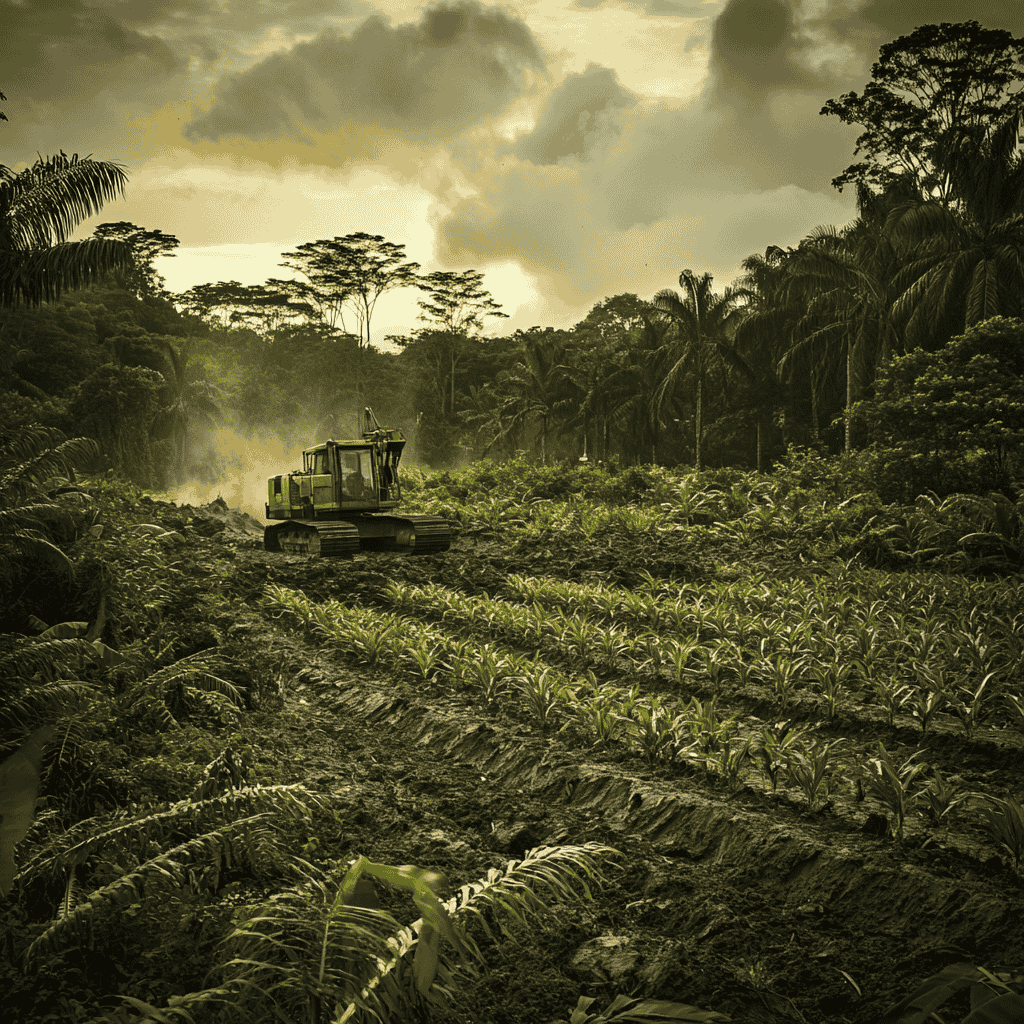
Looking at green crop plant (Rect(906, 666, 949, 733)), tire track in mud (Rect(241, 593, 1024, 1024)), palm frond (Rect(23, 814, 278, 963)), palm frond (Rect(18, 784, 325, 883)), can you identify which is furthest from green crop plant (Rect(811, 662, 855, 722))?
palm frond (Rect(23, 814, 278, 963))

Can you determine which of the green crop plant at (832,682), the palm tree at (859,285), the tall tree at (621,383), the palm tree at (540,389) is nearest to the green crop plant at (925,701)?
the green crop plant at (832,682)

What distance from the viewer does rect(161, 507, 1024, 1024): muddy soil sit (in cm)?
297

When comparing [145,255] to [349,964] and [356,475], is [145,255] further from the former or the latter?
[349,964]

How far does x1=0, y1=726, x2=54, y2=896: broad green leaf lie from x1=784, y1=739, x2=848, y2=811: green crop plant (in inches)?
143

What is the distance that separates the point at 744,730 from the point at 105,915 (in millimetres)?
4075

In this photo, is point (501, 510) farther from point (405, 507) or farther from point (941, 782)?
point (941, 782)

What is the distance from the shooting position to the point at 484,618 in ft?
29.8

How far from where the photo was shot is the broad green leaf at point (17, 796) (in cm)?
293

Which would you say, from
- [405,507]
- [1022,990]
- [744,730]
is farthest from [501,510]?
[1022,990]

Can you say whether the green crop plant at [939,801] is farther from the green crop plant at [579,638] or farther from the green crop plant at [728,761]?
the green crop plant at [579,638]

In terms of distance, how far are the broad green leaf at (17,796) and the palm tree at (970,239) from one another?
889 inches

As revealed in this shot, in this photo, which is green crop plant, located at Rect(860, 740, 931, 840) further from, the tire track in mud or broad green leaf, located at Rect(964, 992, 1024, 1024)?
broad green leaf, located at Rect(964, 992, 1024, 1024)

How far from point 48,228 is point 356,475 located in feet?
22.4

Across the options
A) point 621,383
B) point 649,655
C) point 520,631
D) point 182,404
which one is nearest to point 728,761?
point 649,655
